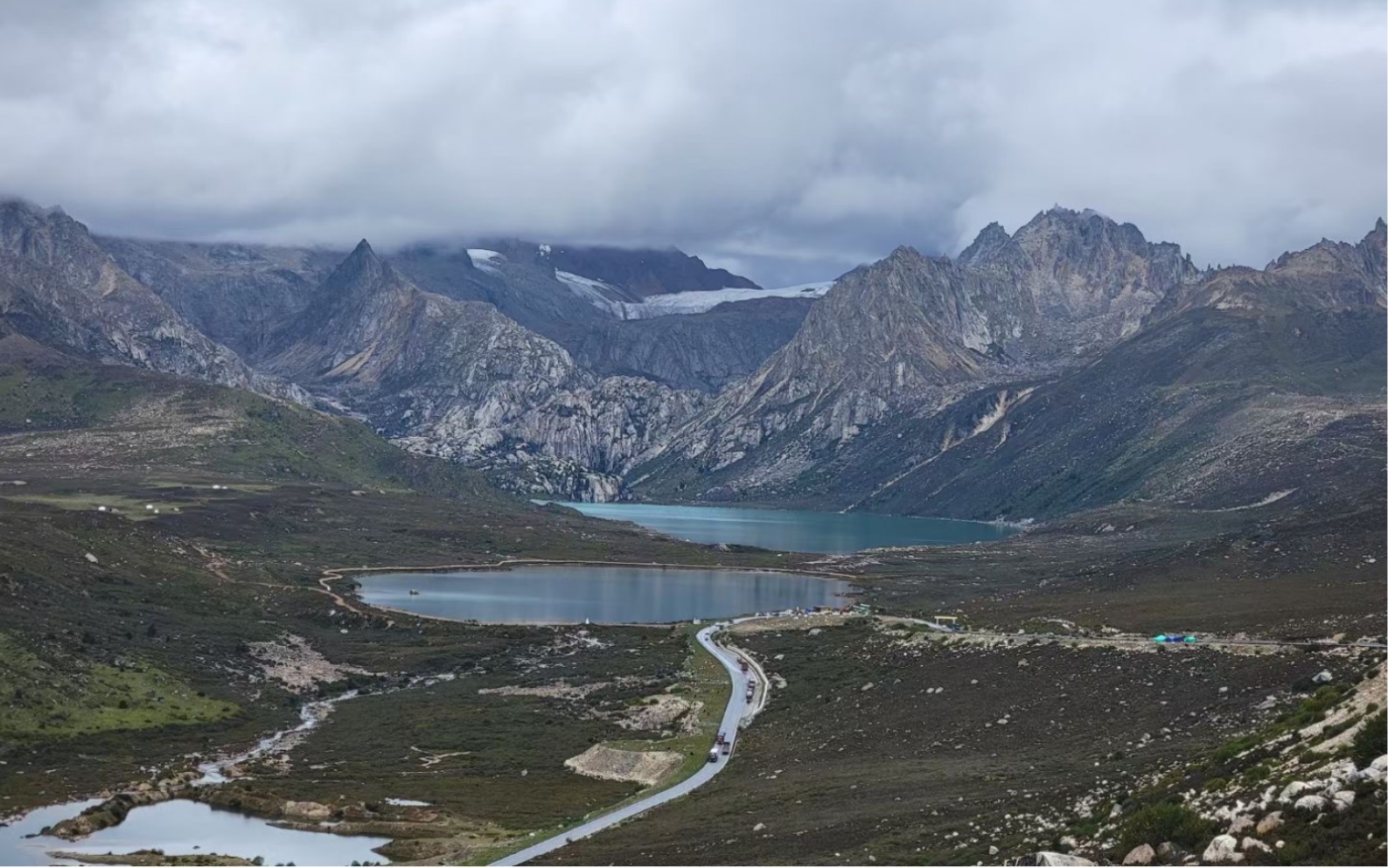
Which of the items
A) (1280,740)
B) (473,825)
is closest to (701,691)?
(473,825)

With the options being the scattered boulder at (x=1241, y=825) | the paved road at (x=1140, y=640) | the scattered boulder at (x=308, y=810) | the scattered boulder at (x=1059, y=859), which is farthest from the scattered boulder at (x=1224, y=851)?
the scattered boulder at (x=308, y=810)

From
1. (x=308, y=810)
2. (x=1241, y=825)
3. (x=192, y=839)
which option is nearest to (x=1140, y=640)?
(x=308, y=810)

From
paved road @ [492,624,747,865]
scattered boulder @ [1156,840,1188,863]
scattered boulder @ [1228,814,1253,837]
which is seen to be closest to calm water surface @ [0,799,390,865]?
paved road @ [492,624,747,865]

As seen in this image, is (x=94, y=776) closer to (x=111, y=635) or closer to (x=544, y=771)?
(x=544, y=771)

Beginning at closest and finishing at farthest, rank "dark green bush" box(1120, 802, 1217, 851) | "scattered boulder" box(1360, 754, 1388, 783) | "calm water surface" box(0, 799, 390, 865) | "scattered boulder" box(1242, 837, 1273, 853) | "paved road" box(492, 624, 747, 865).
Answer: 1. "scattered boulder" box(1242, 837, 1273, 853)
2. "scattered boulder" box(1360, 754, 1388, 783)
3. "dark green bush" box(1120, 802, 1217, 851)
4. "paved road" box(492, 624, 747, 865)
5. "calm water surface" box(0, 799, 390, 865)

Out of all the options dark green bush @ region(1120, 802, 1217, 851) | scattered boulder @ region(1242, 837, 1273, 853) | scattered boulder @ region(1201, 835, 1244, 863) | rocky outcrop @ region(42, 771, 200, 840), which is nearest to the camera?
scattered boulder @ region(1242, 837, 1273, 853)

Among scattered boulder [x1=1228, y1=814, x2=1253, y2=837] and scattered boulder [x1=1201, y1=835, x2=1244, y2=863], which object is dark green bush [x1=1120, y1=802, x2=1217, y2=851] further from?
scattered boulder [x1=1201, y1=835, x2=1244, y2=863]

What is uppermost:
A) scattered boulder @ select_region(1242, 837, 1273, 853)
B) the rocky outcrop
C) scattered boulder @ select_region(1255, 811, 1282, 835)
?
scattered boulder @ select_region(1255, 811, 1282, 835)
